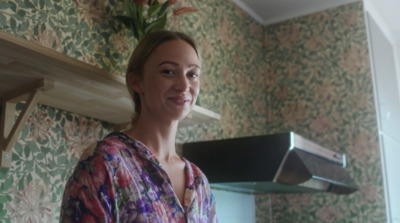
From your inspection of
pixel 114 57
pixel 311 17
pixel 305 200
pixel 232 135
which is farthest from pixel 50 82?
pixel 311 17

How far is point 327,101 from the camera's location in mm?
2953

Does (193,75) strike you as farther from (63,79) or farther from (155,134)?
(63,79)

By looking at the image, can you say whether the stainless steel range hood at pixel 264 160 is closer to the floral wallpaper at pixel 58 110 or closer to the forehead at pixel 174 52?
the floral wallpaper at pixel 58 110

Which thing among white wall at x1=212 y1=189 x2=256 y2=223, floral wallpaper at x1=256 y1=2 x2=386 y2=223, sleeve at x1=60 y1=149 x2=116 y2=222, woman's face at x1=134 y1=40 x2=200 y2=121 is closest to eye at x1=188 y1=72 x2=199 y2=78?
woman's face at x1=134 y1=40 x2=200 y2=121

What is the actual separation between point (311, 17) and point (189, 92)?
223 centimetres

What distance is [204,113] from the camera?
1788mm

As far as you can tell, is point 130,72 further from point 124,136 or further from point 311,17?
point 311,17

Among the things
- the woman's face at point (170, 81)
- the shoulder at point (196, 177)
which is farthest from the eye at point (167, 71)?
the shoulder at point (196, 177)

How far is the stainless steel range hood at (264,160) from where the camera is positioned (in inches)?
75.4

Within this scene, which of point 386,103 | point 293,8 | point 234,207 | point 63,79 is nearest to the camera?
point 63,79

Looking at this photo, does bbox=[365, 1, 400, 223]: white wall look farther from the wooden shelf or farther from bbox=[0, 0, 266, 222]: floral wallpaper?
the wooden shelf

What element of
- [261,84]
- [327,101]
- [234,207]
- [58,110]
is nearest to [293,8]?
[261,84]

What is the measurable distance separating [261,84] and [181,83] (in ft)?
6.84

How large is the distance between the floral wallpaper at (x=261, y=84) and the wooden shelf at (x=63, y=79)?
120mm
